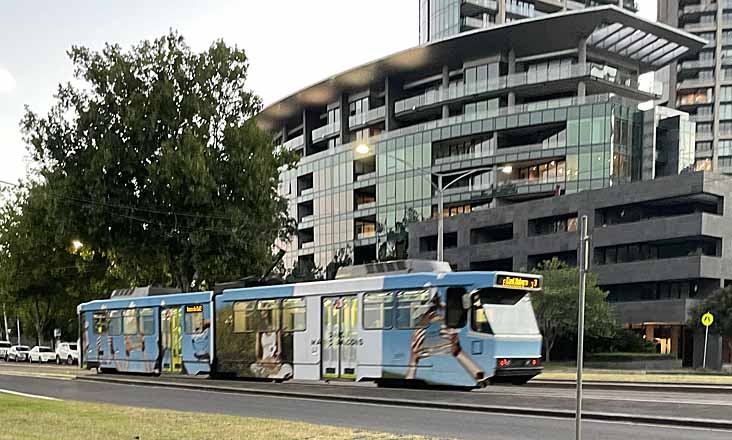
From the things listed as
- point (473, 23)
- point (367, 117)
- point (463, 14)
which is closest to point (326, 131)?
point (367, 117)

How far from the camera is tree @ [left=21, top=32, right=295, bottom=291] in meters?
33.0

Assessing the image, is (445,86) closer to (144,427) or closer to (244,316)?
(244,316)

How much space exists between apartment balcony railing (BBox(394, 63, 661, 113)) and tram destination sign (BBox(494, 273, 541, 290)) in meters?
54.6

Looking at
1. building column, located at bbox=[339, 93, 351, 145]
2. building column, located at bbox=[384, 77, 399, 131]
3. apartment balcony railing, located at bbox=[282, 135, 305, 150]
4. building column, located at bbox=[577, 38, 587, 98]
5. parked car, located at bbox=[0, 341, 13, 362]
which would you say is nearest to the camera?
parked car, located at bbox=[0, 341, 13, 362]

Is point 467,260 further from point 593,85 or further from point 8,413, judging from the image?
point 8,413

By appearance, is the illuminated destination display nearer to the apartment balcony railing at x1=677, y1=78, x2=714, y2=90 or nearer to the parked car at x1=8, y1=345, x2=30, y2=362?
the parked car at x1=8, y1=345, x2=30, y2=362

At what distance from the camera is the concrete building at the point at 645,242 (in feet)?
184

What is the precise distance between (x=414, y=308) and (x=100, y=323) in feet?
57.5

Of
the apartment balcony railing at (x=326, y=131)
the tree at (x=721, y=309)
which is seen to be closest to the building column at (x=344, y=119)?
the apartment balcony railing at (x=326, y=131)

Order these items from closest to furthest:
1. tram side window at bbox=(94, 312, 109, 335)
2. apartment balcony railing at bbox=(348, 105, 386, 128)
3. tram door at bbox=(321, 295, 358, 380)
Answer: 1. tram door at bbox=(321, 295, 358, 380)
2. tram side window at bbox=(94, 312, 109, 335)
3. apartment balcony railing at bbox=(348, 105, 386, 128)

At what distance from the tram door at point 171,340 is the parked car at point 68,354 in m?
31.2

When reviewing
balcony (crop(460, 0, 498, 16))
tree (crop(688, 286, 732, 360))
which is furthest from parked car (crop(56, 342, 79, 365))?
balcony (crop(460, 0, 498, 16))

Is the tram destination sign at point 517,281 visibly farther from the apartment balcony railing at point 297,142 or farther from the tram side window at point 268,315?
the apartment balcony railing at point 297,142

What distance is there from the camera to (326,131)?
292 feet
